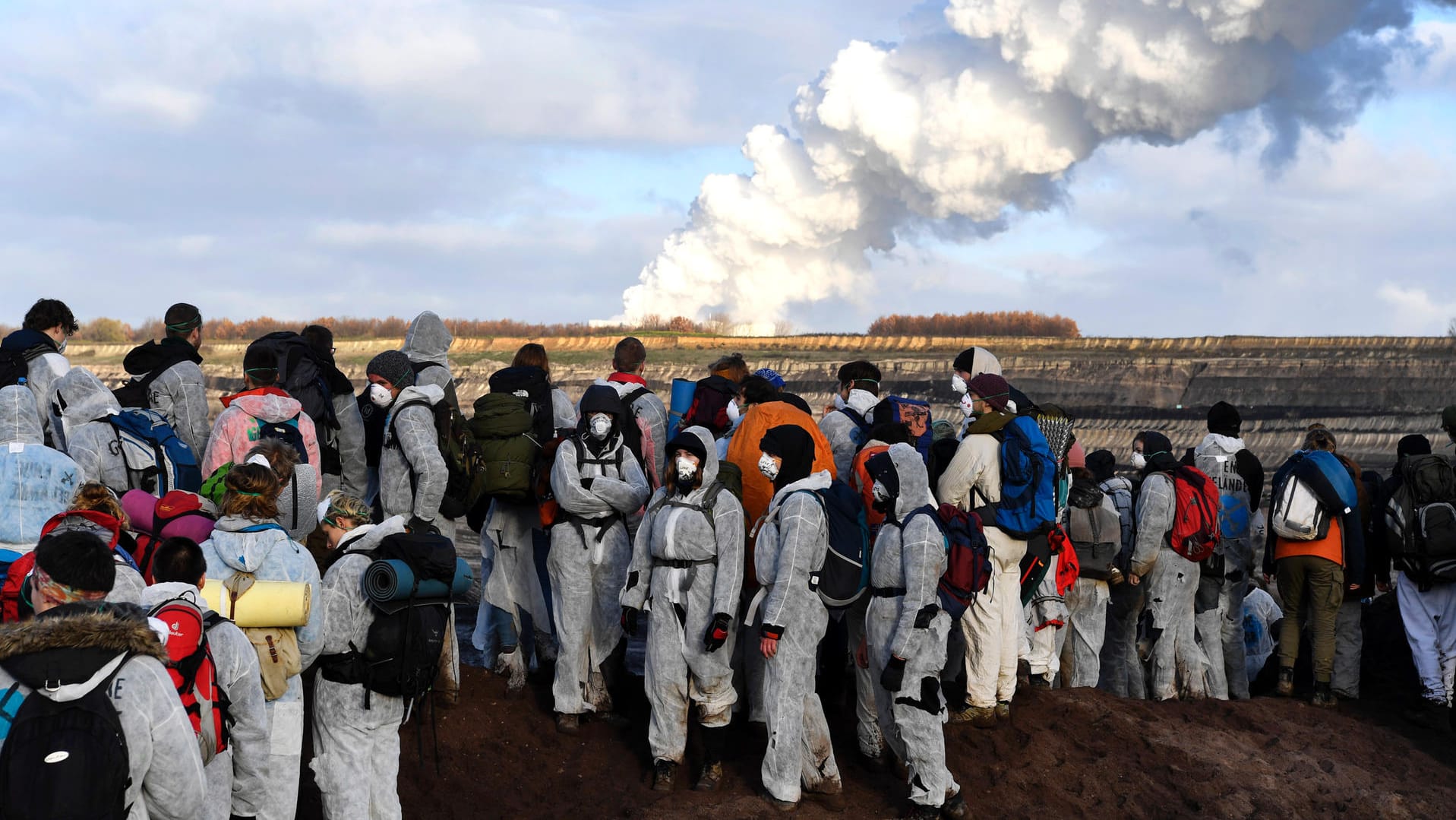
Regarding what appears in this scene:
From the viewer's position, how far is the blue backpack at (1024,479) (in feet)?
30.2

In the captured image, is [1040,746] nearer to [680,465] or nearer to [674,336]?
[680,465]

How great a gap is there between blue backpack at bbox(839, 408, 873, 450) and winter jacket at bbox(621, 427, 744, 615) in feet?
6.95

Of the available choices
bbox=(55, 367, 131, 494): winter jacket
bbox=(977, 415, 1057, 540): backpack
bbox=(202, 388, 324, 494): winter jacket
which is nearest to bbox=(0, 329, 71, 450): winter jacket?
bbox=(55, 367, 131, 494): winter jacket

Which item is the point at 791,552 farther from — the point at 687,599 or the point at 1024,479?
the point at 1024,479

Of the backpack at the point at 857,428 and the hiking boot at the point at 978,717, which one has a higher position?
the backpack at the point at 857,428

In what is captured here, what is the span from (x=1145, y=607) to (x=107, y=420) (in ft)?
29.5

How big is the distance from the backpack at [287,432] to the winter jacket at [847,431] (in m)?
4.12

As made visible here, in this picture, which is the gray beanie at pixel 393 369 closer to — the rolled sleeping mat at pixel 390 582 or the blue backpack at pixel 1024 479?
the rolled sleeping mat at pixel 390 582

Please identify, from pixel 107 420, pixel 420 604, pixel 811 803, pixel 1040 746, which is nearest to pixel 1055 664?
pixel 1040 746

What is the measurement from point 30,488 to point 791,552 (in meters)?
4.33

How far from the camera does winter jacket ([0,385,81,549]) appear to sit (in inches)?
240

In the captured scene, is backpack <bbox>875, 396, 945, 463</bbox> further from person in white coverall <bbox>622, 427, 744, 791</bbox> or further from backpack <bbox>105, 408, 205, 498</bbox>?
backpack <bbox>105, 408, 205, 498</bbox>

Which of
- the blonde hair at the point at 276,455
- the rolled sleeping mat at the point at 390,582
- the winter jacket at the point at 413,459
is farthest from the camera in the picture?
the winter jacket at the point at 413,459

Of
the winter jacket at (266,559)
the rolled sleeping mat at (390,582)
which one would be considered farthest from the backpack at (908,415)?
the winter jacket at (266,559)
